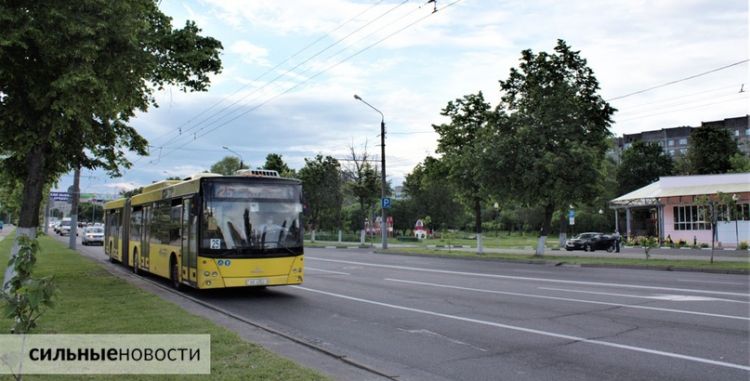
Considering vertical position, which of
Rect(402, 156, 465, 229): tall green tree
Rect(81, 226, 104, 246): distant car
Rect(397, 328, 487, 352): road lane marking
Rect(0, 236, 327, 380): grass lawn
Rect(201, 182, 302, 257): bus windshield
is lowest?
Rect(397, 328, 487, 352): road lane marking

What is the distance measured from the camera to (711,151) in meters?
64.9

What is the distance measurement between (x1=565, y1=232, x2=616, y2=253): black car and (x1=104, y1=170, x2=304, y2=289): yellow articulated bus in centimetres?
2936

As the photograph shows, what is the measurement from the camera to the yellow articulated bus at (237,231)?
41.8ft

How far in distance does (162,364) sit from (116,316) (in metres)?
3.79

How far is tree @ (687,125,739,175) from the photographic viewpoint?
211ft

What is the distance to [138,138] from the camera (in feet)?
63.1

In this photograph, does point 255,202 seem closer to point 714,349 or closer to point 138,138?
point 138,138

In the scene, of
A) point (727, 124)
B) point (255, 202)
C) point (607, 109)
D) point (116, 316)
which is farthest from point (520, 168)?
point (727, 124)

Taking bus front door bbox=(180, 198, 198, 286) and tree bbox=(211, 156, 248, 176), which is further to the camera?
tree bbox=(211, 156, 248, 176)

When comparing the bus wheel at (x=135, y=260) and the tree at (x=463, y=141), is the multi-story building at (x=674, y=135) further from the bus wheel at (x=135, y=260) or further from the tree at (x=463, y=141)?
the bus wheel at (x=135, y=260)

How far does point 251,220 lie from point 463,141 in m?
23.2

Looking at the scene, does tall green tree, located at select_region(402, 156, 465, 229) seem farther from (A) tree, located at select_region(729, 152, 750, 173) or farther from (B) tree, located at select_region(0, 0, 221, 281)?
(B) tree, located at select_region(0, 0, 221, 281)

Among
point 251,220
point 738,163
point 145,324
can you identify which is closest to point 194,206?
point 251,220

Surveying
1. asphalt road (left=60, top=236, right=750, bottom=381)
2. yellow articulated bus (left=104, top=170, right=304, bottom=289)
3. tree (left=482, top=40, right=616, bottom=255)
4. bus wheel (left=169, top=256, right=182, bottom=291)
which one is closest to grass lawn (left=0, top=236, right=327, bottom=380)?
bus wheel (left=169, top=256, right=182, bottom=291)
